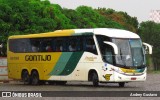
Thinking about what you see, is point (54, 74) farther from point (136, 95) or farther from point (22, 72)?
point (136, 95)

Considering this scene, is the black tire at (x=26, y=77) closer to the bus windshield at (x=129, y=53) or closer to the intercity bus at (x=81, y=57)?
the intercity bus at (x=81, y=57)

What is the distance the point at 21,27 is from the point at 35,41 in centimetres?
1191

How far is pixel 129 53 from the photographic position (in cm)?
2958

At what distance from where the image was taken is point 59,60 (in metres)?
32.2

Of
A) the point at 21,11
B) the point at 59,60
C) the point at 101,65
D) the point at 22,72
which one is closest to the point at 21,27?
the point at 21,11

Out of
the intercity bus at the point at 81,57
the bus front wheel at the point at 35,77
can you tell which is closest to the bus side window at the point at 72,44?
the intercity bus at the point at 81,57

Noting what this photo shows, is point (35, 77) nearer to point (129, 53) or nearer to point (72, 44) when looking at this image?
point (72, 44)

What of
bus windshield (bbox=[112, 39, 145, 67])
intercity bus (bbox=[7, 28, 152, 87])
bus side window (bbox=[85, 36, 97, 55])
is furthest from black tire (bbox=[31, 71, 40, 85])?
bus windshield (bbox=[112, 39, 145, 67])

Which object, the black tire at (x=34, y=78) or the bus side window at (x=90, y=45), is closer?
the bus side window at (x=90, y=45)

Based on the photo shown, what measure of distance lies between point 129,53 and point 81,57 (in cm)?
280

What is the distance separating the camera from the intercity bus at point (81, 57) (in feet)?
96.1

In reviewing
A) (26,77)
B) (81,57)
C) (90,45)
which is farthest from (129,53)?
(26,77)

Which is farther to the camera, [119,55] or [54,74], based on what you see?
[54,74]

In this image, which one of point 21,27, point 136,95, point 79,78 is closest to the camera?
point 136,95
